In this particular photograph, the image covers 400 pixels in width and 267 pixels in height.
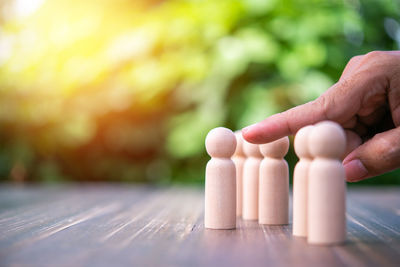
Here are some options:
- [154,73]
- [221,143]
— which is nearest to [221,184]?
[221,143]

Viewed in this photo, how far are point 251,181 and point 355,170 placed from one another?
252 millimetres

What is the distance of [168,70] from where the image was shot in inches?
117

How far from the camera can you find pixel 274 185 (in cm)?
95

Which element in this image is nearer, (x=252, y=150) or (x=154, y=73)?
(x=252, y=150)

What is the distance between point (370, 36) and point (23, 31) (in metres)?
2.73

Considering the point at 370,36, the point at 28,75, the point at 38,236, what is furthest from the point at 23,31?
the point at 38,236

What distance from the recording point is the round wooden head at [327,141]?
73 centimetres

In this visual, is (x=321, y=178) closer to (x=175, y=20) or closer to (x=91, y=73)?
(x=175, y=20)

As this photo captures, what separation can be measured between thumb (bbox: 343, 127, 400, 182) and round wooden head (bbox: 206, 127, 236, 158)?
29 centimetres

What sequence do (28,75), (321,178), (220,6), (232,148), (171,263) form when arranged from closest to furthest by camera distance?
(171,263), (321,178), (232,148), (220,6), (28,75)

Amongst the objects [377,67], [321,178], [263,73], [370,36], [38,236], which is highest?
[370,36]

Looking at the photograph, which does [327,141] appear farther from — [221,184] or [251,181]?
[251,181]

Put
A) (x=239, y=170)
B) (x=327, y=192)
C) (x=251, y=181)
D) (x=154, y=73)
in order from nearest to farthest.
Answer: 1. (x=327, y=192)
2. (x=251, y=181)
3. (x=239, y=170)
4. (x=154, y=73)

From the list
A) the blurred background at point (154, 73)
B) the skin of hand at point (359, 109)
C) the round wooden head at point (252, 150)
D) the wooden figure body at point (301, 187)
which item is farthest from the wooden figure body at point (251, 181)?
the blurred background at point (154, 73)
